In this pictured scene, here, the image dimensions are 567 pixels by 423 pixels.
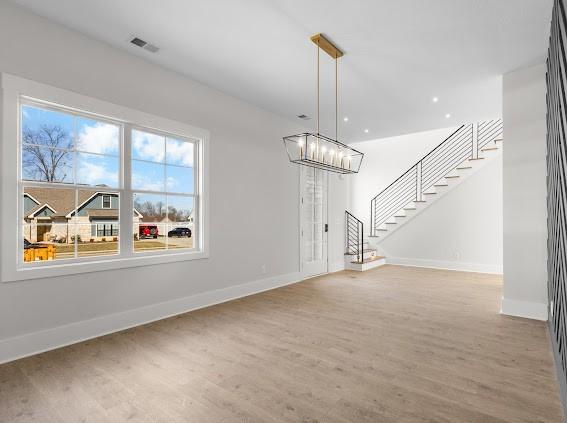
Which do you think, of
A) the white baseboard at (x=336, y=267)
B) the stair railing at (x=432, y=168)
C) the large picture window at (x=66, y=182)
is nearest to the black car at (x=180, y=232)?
the large picture window at (x=66, y=182)

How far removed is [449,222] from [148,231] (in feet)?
22.5

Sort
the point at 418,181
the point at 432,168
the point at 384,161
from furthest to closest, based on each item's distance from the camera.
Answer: the point at 384,161 < the point at 418,181 < the point at 432,168

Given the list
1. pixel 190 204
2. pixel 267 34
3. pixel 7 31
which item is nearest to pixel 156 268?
pixel 190 204

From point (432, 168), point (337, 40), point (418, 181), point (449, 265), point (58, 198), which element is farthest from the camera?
point (418, 181)

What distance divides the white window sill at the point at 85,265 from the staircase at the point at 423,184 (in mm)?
4618

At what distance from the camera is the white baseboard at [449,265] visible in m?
6.87

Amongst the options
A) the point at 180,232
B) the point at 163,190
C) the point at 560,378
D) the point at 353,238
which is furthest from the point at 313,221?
the point at 560,378

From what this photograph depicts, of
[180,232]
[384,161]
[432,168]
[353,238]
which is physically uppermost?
[384,161]

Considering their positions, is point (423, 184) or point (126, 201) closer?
point (126, 201)

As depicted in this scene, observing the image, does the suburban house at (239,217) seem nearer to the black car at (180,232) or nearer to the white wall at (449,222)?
the black car at (180,232)

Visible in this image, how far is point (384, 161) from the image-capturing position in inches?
367

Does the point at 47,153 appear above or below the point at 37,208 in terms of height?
above

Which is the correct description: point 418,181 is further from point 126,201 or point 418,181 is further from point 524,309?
point 126,201

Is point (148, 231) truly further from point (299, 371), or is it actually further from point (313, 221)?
point (313, 221)
